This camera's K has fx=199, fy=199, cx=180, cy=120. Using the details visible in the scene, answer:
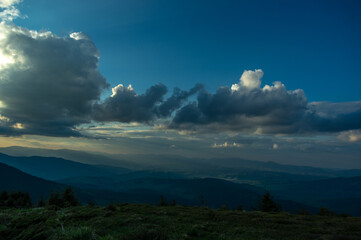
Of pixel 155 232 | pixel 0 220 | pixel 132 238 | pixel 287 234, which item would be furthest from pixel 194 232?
pixel 0 220

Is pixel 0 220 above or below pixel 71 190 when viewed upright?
above

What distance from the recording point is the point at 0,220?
59.4 ft

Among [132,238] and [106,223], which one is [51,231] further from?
[132,238]

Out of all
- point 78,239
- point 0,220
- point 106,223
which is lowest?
point 0,220

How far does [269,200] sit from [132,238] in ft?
223

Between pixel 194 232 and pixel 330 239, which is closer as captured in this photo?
pixel 330 239

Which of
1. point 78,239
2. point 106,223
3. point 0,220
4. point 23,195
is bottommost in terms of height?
point 23,195

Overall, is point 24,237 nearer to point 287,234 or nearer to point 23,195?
point 287,234

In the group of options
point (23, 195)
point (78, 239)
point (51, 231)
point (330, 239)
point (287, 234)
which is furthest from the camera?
point (23, 195)

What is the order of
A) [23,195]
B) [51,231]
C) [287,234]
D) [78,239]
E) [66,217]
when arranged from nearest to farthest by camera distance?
1. [78,239]
2. [51,231]
3. [287,234]
4. [66,217]
5. [23,195]

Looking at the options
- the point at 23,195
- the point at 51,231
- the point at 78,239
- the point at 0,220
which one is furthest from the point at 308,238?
the point at 23,195

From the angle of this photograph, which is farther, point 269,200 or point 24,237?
point 269,200

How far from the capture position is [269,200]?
66.1m

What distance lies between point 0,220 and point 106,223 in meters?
11.2
